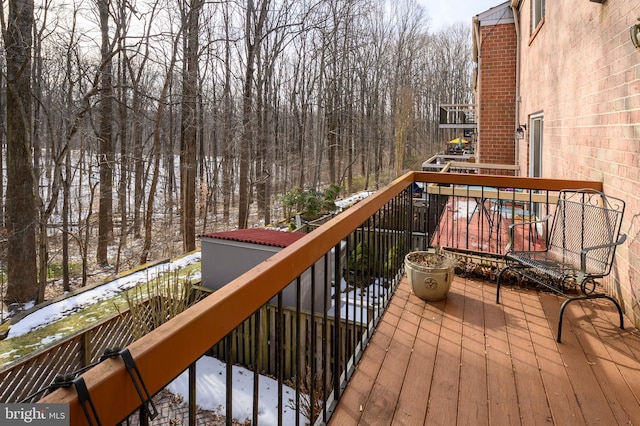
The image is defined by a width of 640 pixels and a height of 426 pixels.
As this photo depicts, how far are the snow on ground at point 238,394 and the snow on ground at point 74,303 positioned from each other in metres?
1.74

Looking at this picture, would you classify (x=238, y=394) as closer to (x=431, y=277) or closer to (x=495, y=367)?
(x=431, y=277)

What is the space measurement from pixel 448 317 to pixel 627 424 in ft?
4.29

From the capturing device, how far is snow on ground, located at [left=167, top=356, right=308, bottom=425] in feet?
17.7

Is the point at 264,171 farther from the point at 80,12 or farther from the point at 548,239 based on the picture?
the point at 548,239

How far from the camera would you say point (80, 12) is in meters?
9.92

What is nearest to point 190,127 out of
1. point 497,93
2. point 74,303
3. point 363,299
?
point 74,303

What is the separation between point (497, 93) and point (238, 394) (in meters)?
8.52

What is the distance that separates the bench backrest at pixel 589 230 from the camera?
2.89 meters

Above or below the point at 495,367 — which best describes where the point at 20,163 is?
above

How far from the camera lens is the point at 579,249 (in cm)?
326

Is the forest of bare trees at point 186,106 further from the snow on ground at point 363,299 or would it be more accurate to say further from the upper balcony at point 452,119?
the snow on ground at point 363,299

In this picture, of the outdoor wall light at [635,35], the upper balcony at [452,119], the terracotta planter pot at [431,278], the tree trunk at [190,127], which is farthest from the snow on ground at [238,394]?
the upper balcony at [452,119]

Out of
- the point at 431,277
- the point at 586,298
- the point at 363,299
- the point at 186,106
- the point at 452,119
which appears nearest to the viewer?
the point at 586,298

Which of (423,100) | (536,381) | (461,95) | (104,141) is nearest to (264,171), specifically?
(104,141)
